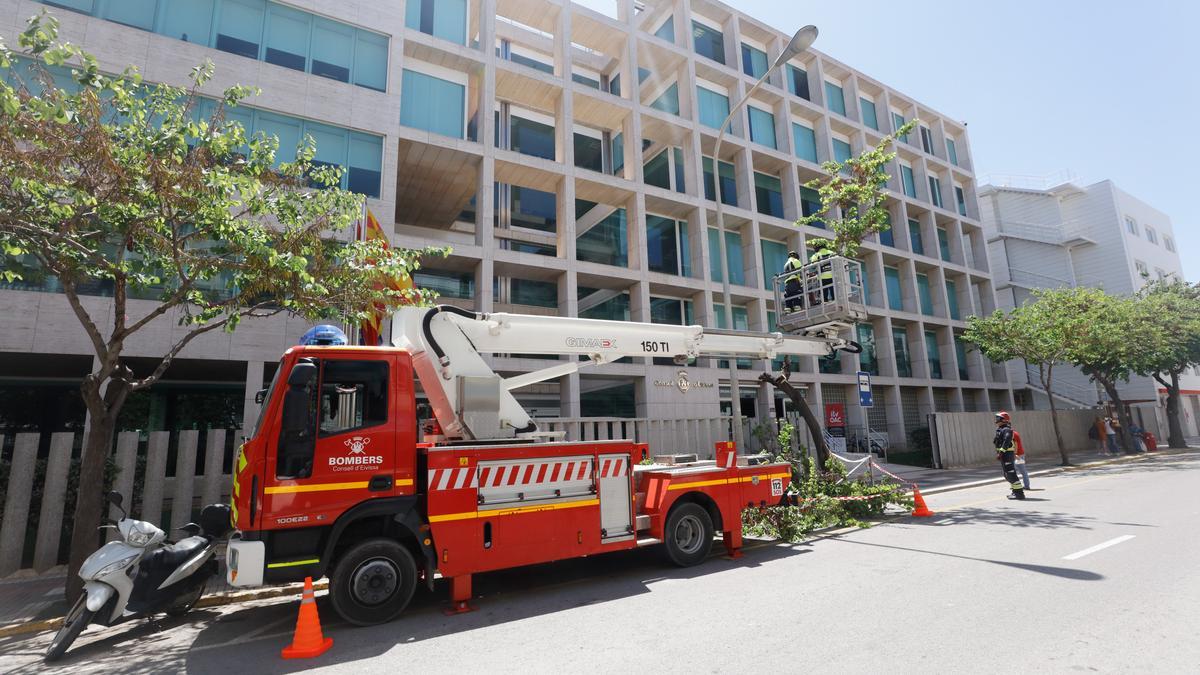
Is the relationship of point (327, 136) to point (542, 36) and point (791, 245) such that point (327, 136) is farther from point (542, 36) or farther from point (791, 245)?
point (791, 245)

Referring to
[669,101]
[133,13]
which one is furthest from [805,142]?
[133,13]

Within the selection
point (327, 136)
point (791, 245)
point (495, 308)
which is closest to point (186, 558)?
point (327, 136)

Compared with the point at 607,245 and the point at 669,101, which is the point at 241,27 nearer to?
the point at 607,245

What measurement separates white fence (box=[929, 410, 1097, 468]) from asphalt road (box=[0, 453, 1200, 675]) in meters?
14.3

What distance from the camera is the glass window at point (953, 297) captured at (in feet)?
105

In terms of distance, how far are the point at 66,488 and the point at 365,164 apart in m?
9.90

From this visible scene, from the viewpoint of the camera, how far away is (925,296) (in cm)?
3131

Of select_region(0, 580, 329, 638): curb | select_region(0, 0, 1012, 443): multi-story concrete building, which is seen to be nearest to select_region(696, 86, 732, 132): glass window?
select_region(0, 0, 1012, 443): multi-story concrete building

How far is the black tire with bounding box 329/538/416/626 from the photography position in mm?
5516

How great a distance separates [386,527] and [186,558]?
2.20 metres

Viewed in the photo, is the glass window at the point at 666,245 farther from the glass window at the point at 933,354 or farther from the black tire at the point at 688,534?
the glass window at the point at 933,354

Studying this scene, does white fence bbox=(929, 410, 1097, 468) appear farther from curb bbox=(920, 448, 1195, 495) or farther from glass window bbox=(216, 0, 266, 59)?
glass window bbox=(216, 0, 266, 59)

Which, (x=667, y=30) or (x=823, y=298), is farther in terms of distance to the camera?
(x=667, y=30)

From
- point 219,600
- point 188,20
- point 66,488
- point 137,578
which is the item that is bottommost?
point 219,600
